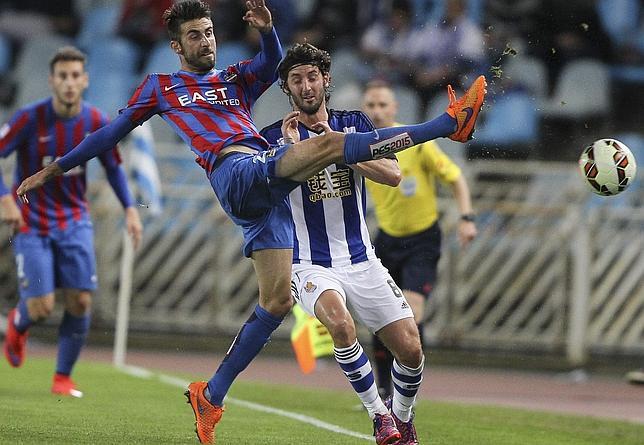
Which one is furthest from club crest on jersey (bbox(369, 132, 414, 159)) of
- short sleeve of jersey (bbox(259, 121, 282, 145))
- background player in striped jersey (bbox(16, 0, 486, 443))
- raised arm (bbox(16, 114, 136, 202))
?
raised arm (bbox(16, 114, 136, 202))

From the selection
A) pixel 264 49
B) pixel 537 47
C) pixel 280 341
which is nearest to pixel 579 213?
pixel 537 47

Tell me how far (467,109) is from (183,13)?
2069mm

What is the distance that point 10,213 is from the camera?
10188mm

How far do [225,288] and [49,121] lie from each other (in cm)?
675

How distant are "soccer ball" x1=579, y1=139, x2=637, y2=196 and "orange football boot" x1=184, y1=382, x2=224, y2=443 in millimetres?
2575

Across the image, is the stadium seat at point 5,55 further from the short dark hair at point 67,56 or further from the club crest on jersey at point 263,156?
the club crest on jersey at point 263,156

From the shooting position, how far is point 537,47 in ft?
57.8

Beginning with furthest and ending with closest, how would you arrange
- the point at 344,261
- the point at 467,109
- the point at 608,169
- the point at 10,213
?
the point at 10,213 → the point at 344,261 → the point at 608,169 → the point at 467,109

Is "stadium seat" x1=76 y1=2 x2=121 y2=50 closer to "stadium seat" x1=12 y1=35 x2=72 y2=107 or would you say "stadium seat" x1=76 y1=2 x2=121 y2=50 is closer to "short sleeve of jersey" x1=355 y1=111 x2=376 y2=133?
"stadium seat" x1=12 y1=35 x2=72 y2=107

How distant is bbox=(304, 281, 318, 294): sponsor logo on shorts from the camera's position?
7.81 meters

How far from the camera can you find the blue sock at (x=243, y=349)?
7758 millimetres

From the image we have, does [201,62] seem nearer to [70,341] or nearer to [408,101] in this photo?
[70,341]

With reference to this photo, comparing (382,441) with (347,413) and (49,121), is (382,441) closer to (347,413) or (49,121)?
(347,413)

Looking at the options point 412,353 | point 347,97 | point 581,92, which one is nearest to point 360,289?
point 412,353
